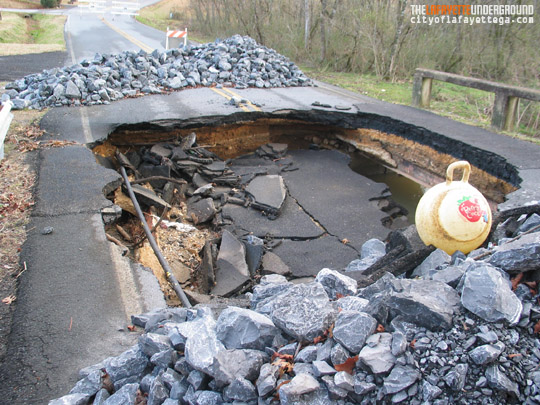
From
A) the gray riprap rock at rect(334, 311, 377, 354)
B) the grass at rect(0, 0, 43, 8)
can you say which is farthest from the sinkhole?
the grass at rect(0, 0, 43, 8)

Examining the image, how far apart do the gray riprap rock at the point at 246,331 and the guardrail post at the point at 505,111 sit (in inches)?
279

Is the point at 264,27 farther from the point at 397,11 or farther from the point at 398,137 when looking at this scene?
the point at 398,137

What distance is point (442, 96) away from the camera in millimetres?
11320

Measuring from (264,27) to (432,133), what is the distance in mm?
13415

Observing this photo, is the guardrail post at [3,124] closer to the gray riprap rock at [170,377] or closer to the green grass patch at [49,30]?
the gray riprap rock at [170,377]

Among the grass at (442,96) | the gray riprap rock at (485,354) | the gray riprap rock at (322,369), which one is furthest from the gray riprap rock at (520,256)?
the grass at (442,96)

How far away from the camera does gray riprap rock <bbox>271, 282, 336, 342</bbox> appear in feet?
8.51

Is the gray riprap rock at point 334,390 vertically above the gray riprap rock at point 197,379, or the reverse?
the gray riprap rock at point 334,390

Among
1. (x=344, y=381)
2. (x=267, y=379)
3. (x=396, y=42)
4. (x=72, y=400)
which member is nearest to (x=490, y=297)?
(x=344, y=381)

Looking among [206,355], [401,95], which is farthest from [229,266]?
[401,95]

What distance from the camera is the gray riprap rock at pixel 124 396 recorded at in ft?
8.20

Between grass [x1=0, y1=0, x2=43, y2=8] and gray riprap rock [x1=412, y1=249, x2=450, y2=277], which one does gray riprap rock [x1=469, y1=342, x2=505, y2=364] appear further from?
grass [x1=0, y1=0, x2=43, y2=8]

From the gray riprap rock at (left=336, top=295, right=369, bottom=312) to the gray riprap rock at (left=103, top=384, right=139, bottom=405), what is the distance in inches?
55.1

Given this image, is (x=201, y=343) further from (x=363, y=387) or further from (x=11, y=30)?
(x=11, y=30)
